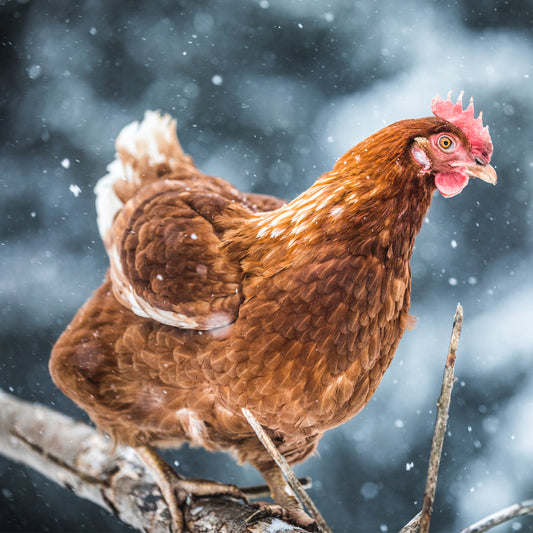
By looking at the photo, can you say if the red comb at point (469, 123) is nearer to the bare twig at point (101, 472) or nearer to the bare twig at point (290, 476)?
the bare twig at point (290, 476)

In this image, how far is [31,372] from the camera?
1.35 m

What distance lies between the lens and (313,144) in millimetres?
1093

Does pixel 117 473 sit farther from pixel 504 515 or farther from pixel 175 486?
pixel 504 515

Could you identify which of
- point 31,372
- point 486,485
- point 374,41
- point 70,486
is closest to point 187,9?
point 374,41

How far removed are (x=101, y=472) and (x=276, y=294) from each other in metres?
0.68

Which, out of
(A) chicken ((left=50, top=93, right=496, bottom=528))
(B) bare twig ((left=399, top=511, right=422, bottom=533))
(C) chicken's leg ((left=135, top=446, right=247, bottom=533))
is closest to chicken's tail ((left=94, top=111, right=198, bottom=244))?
(A) chicken ((left=50, top=93, right=496, bottom=528))

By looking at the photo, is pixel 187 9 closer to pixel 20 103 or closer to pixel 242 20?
pixel 242 20

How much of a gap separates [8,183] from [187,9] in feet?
1.79

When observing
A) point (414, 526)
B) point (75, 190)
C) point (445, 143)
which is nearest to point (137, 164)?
point (75, 190)

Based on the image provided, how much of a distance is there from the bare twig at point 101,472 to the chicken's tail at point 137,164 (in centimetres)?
50

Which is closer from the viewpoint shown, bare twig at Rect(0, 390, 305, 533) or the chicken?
the chicken

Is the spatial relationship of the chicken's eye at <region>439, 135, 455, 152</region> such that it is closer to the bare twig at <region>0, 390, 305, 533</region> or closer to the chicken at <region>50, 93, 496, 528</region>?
the chicken at <region>50, 93, 496, 528</region>

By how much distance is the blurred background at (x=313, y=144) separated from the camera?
3.42ft

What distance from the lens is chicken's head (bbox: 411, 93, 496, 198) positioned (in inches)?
27.4
